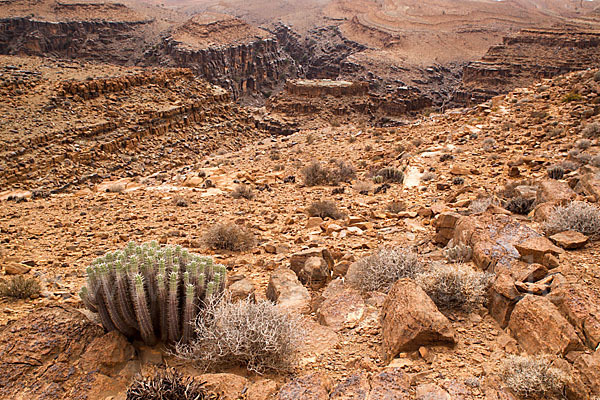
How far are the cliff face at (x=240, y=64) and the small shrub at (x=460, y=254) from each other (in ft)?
175

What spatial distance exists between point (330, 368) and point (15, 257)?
5229 millimetres

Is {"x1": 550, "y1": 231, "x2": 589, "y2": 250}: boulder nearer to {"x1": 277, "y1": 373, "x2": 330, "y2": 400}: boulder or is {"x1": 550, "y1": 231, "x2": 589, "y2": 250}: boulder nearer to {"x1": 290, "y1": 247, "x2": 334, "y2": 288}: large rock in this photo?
{"x1": 290, "y1": 247, "x2": 334, "y2": 288}: large rock

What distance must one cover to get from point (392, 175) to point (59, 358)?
7.91 metres

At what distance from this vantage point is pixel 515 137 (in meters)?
10.3

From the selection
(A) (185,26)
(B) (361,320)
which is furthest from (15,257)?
(A) (185,26)

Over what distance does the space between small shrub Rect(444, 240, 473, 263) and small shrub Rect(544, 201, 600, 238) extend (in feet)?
3.23

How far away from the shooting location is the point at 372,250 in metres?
5.45

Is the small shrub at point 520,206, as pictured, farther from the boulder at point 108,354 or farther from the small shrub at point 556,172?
the boulder at point 108,354

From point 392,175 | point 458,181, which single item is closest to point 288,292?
point 458,181

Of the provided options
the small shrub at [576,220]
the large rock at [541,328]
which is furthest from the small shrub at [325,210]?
the large rock at [541,328]

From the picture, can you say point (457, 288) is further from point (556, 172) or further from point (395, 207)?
point (556, 172)

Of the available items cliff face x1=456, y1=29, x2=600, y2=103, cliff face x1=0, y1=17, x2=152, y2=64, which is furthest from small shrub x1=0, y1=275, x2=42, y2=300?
cliff face x1=0, y1=17, x2=152, y2=64

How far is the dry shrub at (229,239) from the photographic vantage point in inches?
239

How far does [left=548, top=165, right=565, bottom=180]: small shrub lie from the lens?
678 cm
